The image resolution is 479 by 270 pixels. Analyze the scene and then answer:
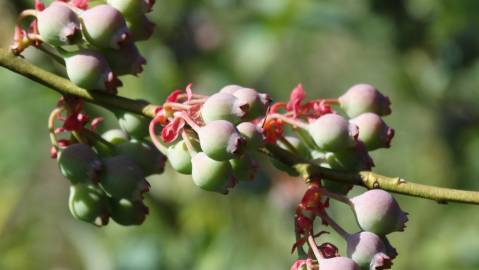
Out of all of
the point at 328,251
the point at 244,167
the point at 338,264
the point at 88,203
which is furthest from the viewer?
the point at 88,203

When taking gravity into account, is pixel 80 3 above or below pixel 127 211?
above

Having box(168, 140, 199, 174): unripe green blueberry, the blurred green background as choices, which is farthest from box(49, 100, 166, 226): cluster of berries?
the blurred green background

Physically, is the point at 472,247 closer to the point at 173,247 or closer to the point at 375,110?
the point at 173,247

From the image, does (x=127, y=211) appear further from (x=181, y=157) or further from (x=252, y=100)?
(x=252, y=100)

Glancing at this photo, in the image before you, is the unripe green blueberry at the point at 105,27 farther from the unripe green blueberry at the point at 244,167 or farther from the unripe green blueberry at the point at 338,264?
the unripe green blueberry at the point at 338,264

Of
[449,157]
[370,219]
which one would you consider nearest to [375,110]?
[370,219]

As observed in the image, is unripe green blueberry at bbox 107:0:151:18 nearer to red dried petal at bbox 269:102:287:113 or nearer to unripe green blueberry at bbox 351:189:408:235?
red dried petal at bbox 269:102:287:113

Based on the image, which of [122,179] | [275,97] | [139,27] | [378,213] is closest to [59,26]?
[139,27]
